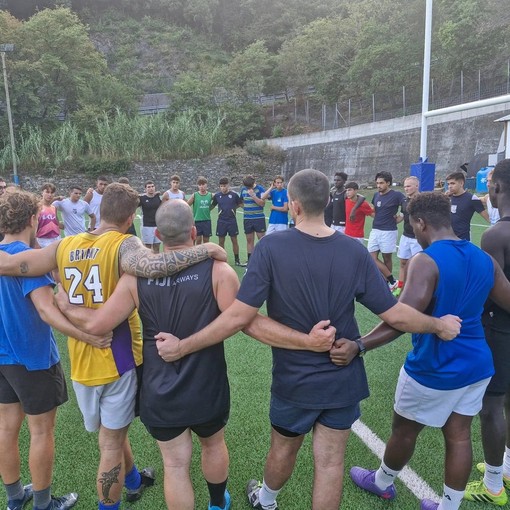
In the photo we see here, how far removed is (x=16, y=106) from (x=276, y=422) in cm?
4379

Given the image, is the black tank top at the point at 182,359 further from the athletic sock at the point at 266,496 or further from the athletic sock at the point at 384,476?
the athletic sock at the point at 384,476

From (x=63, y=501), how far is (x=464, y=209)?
684 cm

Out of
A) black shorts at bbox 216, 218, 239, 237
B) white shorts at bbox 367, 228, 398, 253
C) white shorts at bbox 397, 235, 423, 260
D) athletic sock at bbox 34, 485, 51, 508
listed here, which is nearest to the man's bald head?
athletic sock at bbox 34, 485, 51, 508

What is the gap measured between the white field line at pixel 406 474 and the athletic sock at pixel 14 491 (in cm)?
257

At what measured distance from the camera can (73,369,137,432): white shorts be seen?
2.56 meters

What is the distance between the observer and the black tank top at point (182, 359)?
7.59 ft

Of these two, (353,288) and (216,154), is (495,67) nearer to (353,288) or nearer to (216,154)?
(216,154)

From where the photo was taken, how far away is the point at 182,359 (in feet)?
7.77

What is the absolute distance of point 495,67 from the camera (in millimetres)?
30078

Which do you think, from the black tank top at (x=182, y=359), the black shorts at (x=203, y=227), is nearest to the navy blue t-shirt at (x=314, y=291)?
the black tank top at (x=182, y=359)

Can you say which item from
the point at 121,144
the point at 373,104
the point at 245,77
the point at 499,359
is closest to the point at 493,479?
the point at 499,359

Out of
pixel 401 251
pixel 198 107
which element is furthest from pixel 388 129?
pixel 401 251

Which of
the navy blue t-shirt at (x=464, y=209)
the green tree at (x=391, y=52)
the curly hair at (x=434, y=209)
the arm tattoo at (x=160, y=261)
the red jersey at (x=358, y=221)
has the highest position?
the green tree at (x=391, y=52)

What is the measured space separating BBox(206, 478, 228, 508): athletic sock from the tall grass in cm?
3273
